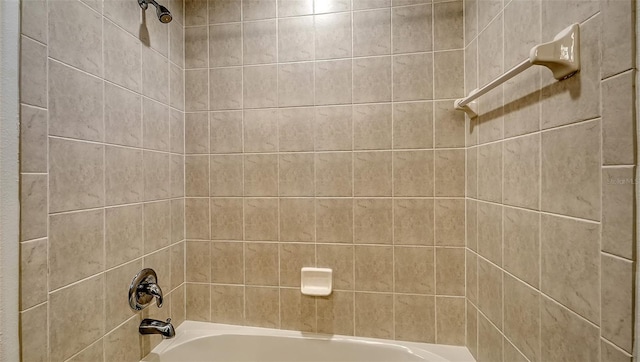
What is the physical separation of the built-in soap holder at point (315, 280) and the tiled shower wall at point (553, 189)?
25.6 inches

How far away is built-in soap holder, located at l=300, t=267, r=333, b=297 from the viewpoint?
1343mm

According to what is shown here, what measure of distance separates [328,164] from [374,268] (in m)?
0.55

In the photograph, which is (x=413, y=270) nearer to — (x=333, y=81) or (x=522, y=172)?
(x=522, y=172)

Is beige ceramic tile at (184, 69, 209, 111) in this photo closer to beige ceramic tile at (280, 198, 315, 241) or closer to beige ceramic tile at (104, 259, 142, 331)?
beige ceramic tile at (280, 198, 315, 241)

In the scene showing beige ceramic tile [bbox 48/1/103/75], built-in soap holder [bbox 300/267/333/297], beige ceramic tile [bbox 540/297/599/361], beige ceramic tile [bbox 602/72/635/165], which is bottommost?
built-in soap holder [bbox 300/267/333/297]

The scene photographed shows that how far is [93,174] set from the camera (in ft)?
Answer: 3.14

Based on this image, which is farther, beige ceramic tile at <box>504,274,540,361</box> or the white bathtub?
the white bathtub

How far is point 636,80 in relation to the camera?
0.51 metres

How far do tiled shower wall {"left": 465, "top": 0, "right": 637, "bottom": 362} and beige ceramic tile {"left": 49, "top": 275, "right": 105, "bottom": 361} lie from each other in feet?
4.58

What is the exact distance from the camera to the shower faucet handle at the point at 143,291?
3.65ft

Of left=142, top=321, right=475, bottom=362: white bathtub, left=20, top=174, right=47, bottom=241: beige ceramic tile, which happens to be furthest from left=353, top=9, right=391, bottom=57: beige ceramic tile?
left=142, top=321, right=475, bottom=362: white bathtub

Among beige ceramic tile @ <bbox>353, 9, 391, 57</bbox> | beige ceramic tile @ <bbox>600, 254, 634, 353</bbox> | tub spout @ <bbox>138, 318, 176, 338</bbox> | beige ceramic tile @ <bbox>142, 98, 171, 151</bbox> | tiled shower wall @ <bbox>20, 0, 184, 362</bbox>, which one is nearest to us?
beige ceramic tile @ <bbox>600, 254, 634, 353</bbox>

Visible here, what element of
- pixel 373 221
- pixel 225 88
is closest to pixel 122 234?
pixel 225 88
